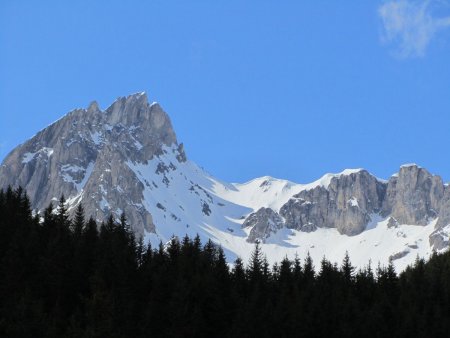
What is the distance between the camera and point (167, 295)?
83.7 metres

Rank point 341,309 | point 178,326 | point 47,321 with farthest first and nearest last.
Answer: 1. point 341,309
2. point 178,326
3. point 47,321

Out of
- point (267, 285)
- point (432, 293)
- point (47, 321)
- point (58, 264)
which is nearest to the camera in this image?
point (47, 321)

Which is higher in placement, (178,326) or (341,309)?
(341,309)

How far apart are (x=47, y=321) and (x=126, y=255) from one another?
2306cm

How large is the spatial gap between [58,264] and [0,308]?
39.7 feet

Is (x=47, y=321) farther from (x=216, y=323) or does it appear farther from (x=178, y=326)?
(x=216, y=323)

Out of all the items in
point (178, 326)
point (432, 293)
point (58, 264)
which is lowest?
point (178, 326)

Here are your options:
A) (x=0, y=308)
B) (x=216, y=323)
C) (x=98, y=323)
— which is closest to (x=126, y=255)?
(x=216, y=323)

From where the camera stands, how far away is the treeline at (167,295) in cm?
7194

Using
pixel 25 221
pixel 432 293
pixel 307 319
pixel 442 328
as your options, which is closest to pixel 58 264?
pixel 25 221

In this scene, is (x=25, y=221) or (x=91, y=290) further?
(x=25, y=221)

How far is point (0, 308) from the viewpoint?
70.6 m

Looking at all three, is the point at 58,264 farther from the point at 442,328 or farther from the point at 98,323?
the point at 442,328

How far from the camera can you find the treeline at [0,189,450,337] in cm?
7194
